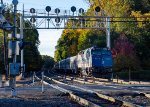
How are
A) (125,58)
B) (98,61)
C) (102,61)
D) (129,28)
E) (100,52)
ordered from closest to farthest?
(100,52) < (98,61) < (102,61) < (125,58) < (129,28)

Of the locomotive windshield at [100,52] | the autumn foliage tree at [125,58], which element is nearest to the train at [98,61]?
the locomotive windshield at [100,52]

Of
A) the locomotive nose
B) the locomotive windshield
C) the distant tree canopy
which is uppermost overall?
the distant tree canopy

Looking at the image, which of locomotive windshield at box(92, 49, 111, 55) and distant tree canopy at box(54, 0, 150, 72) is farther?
distant tree canopy at box(54, 0, 150, 72)

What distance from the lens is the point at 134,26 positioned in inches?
3285

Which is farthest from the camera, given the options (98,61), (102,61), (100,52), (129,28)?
(129,28)

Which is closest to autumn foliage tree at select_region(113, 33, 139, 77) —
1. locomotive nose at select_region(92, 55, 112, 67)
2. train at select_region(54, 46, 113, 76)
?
train at select_region(54, 46, 113, 76)

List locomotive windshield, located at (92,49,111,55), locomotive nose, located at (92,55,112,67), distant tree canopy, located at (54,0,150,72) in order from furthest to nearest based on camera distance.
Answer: distant tree canopy, located at (54,0,150,72)
locomotive windshield, located at (92,49,111,55)
locomotive nose, located at (92,55,112,67)

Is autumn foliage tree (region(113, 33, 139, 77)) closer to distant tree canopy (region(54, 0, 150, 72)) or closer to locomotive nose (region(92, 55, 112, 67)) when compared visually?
distant tree canopy (region(54, 0, 150, 72))

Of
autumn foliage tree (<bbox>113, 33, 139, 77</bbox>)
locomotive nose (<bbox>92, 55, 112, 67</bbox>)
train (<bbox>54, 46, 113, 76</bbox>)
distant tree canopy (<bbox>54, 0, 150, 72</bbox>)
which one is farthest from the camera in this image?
distant tree canopy (<bbox>54, 0, 150, 72</bbox>)

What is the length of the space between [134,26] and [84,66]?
2354 centimetres

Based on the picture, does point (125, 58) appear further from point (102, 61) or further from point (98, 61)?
point (98, 61)

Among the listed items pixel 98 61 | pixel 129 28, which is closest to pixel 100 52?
pixel 98 61

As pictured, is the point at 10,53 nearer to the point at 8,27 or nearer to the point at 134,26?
the point at 8,27

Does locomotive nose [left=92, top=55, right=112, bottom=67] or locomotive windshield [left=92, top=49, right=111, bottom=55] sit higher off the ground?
locomotive windshield [left=92, top=49, right=111, bottom=55]
